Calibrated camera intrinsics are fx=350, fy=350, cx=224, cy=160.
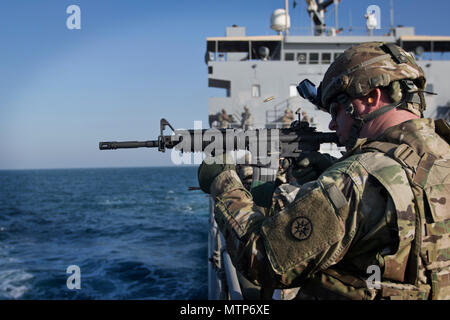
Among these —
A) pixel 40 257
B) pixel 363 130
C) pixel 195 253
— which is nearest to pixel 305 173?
pixel 363 130

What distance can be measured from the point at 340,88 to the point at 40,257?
54.0 ft

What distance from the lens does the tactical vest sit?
1.61 meters

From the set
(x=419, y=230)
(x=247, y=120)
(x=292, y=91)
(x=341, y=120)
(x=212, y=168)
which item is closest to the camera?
(x=419, y=230)

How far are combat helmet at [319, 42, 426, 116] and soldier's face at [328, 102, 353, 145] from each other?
0.11 meters

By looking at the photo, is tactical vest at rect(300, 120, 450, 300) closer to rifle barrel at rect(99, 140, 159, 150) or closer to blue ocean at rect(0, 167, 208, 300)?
rifle barrel at rect(99, 140, 159, 150)

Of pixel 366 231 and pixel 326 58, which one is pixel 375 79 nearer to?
pixel 366 231

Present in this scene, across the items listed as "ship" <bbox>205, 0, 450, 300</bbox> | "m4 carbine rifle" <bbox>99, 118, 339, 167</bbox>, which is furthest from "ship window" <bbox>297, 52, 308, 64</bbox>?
"m4 carbine rifle" <bbox>99, 118, 339, 167</bbox>

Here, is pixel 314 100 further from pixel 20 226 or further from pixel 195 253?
pixel 20 226

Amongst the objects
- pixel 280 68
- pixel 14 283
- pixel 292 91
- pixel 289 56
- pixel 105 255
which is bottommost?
pixel 105 255

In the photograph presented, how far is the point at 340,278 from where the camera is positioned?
1838mm

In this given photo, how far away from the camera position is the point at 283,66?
17922 mm

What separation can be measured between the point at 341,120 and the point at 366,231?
812mm

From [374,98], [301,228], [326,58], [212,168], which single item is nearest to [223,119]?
[326,58]

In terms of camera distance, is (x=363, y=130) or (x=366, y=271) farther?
(x=363, y=130)
